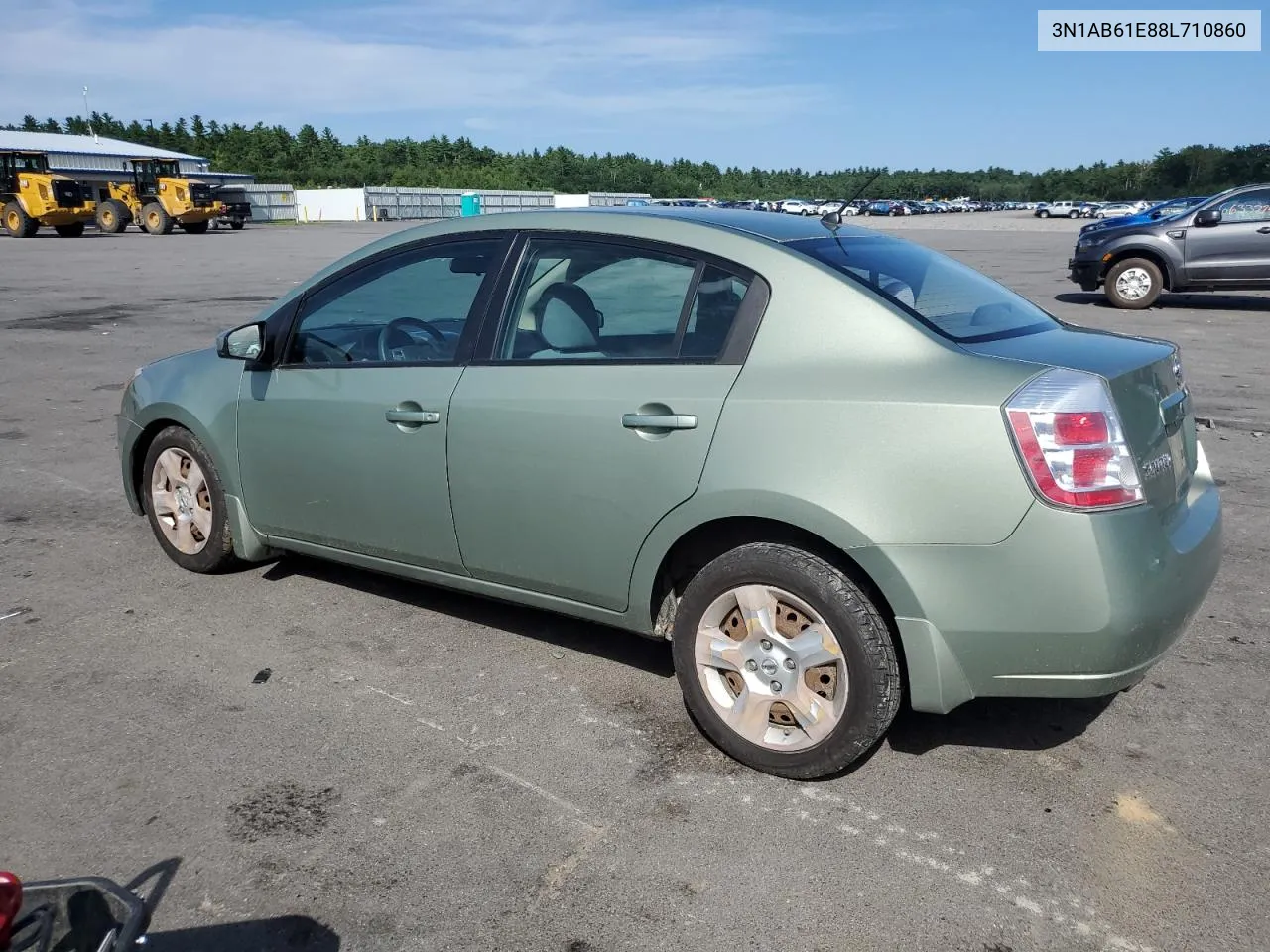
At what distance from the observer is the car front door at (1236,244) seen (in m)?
14.9

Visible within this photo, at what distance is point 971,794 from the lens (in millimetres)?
3207

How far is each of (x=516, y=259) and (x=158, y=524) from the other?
235 cm

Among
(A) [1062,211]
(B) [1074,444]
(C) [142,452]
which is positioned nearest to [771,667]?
(B) [1074,444]

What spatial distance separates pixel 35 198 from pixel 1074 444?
4098 centimetres

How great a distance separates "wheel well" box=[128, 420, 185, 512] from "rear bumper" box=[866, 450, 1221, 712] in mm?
3514

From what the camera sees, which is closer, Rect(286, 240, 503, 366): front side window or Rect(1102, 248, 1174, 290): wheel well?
Rect(286, 240, 503, 366): front side window

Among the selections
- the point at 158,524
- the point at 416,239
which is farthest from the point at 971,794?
the point at 158,524

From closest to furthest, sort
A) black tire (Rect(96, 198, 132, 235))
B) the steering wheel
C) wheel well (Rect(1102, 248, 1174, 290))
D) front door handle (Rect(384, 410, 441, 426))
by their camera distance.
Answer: front door handle (Rect(384, 410, 441, 426)) < the steering wheel < wheel well (Rect(1102, 248, 1174, 290)) < black tire (Rect(96, 198, 132, 235))

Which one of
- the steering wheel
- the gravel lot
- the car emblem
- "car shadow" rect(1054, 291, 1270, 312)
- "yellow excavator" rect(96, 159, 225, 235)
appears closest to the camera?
the gravel lot

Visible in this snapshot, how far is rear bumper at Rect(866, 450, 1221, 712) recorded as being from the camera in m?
2.86

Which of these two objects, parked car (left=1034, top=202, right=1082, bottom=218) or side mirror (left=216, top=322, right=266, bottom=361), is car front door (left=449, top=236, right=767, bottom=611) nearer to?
side mirror (left=216, top=322, right=266, bottom=361)

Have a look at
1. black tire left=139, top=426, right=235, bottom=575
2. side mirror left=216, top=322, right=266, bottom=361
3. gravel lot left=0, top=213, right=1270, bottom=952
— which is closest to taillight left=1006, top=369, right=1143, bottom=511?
gravel lot left=0, top=213, right=1270, bottom=952

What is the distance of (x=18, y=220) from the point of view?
36.9 m

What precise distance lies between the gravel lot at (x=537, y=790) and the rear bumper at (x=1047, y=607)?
0.10 m
